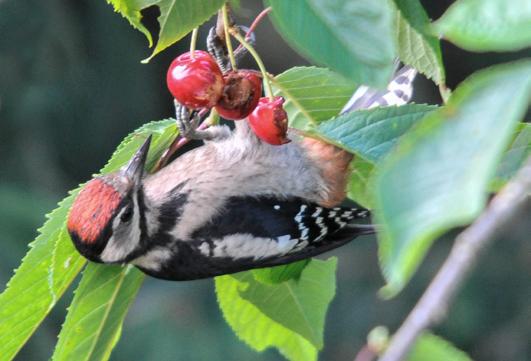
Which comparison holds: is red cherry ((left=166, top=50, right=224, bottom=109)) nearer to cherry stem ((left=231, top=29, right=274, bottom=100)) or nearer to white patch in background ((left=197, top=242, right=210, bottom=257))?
cherry stem ((left=231, top=29, right=274, bottom=100))

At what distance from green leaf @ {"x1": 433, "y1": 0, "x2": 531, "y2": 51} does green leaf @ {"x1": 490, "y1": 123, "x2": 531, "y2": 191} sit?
75 centimetres

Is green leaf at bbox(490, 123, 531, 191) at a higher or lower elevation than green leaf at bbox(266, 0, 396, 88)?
lower

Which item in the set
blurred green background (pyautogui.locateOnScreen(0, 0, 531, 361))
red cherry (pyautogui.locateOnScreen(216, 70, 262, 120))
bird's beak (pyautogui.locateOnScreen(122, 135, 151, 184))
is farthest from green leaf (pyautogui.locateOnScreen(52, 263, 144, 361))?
blurred green background (pyautogui.locateOnScreen(0, 0, 531, 361))

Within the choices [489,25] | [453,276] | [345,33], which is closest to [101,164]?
[345,33]

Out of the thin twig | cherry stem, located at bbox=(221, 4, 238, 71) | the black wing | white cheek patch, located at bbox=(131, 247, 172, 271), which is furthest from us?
white cheek patch, located at bbox=(131, 247, 172, 271)

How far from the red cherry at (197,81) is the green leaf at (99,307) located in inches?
6.7

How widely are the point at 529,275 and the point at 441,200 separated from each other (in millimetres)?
6529

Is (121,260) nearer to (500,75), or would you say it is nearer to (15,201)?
(500,75)

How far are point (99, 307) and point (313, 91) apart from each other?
637 millimetres

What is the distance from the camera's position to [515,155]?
154cm

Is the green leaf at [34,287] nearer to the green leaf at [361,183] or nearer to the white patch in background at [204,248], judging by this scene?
the green leaf at [361,183]

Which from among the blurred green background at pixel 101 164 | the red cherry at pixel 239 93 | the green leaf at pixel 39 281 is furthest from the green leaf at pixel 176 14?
the blurred green background at pixel 101 164

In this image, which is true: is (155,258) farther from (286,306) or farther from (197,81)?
(197,81)

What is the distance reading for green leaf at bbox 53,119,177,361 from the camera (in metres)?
2.09
